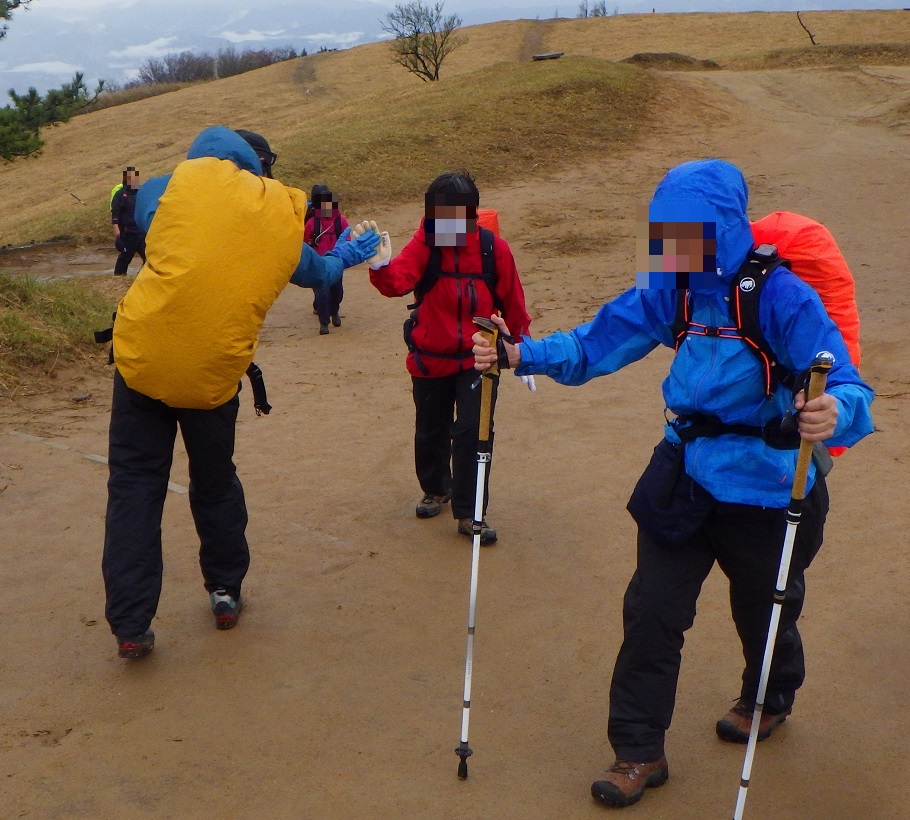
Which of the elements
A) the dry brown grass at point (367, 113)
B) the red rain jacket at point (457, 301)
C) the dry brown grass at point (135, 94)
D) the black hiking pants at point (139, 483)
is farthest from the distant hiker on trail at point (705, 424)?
Answer: the dry brown grass at point (135, 94)

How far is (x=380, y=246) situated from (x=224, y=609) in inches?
68.0

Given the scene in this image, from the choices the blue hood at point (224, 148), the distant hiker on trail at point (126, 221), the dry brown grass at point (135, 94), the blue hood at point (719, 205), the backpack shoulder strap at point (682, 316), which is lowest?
the distant hiker on trail at point (126, 221)

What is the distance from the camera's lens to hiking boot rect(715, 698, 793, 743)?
11.2ft

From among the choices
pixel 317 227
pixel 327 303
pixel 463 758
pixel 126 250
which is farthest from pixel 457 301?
pixel 126 250

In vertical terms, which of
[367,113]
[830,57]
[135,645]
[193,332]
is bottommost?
[135,645]

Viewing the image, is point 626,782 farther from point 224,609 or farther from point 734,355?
point 224,609

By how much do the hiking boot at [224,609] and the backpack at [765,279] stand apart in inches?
92.3

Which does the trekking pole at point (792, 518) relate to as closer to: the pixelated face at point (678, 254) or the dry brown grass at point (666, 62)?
the pixelated face at point (678, 254)

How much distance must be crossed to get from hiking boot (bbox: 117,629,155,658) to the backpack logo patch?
2.64 meters

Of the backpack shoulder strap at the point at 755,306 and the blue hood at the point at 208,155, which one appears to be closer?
the backpack shoulder strap at the point at 755,306

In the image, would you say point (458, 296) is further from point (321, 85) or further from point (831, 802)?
point (321, 85)

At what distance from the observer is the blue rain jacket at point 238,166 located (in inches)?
139

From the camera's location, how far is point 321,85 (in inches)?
1538

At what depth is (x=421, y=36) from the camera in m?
38.8
